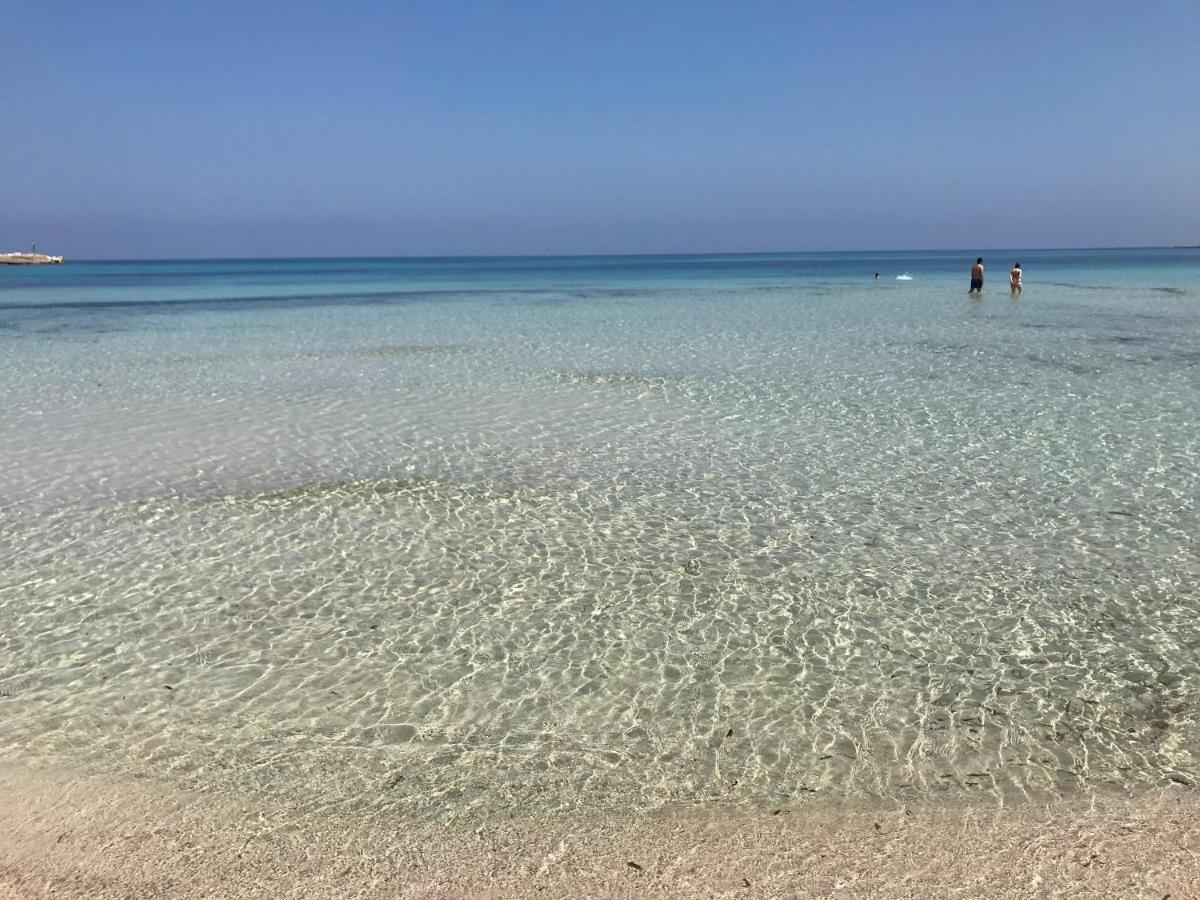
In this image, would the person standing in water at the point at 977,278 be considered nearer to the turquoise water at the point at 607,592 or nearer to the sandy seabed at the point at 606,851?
the turquoise water at the point at 607,592

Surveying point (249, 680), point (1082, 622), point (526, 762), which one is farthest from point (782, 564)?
point (249, 680)

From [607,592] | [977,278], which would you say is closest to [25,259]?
[977,278]

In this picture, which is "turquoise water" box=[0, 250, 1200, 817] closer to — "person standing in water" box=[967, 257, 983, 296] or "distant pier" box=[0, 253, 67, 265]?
"person standing in water" box=[967, 257, 983, 296]

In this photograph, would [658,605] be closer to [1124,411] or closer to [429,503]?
[429,503]

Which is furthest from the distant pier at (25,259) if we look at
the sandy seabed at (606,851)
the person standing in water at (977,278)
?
the sandy seabed at (606,851)

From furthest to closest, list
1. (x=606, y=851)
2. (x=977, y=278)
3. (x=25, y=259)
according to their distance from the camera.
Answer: (x=25, y=259) < (x=977, y=278) < (x=606, y=851)

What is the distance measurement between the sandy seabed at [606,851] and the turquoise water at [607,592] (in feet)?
0.60

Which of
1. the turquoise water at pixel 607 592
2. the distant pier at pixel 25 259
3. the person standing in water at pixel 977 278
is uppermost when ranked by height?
the distant pier at pixel 25 259

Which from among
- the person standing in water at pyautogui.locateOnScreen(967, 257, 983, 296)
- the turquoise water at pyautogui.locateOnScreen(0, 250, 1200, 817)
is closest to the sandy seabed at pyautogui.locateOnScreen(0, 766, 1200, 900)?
the turquoise water at pyautogui.locateOnScreen(0, 250, 1200, 817)

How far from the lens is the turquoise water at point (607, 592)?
463 cm

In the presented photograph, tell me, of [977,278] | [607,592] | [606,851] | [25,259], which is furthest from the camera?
[25,259]

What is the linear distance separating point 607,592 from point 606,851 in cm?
291

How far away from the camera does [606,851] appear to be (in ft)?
12.8

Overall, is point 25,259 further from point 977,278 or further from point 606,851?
point 606,851
